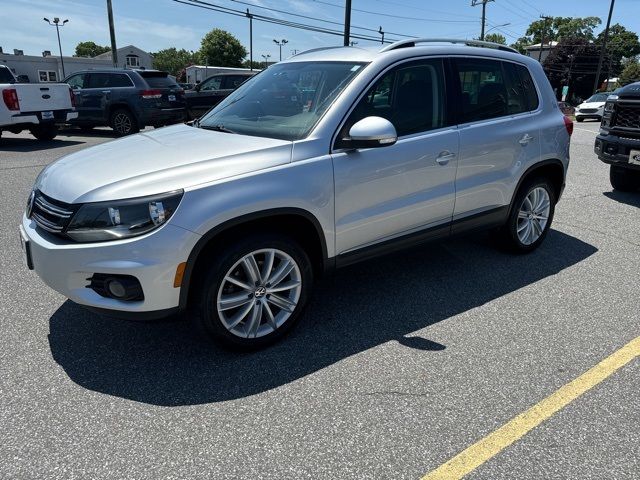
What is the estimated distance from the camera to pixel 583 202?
7043mm

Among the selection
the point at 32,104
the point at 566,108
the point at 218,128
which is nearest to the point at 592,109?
the point at 566,108

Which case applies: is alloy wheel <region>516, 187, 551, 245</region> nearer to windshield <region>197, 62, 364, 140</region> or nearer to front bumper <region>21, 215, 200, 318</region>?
windshield <region>197, 62, 364, 140</region>

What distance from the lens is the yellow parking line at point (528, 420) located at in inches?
88.1

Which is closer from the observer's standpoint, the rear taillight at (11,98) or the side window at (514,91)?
the side window at (514,91)

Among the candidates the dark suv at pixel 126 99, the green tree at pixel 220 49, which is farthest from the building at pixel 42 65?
the dark suv at pixel 126 99

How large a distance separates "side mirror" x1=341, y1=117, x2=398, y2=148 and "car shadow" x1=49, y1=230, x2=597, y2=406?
125 cm

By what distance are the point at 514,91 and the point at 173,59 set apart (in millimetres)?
121610

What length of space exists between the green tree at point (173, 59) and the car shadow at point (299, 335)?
106944 mm

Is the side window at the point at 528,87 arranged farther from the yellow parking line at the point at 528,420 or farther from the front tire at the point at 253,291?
the front tire at the point at 253,291

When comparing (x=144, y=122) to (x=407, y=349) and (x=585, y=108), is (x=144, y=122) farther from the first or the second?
(x=585, y=108)

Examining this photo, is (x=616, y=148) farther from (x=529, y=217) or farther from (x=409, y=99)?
(x=409, y=99)

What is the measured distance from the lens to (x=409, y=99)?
12.1 feet

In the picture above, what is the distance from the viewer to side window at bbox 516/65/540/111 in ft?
14.8

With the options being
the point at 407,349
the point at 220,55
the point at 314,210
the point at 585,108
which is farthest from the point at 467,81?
the point at 220,55
